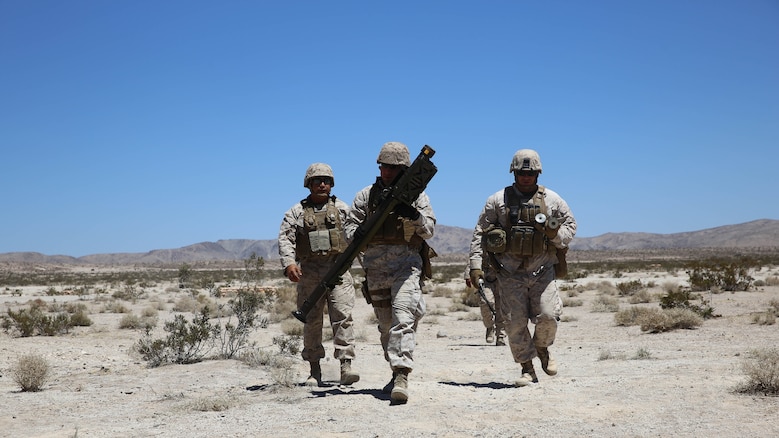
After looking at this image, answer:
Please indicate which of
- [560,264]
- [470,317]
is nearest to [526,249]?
[560,264]

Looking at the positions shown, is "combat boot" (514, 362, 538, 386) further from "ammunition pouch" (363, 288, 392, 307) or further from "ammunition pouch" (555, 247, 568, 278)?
"ammunition pouch" (363, 288, 392, 307)

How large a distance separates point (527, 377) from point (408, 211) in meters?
2.13

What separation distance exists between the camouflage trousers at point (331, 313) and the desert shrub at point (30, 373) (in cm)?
287

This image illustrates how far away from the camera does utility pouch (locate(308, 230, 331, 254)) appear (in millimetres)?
7348

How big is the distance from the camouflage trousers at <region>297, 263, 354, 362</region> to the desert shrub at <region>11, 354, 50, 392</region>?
9.42 ft

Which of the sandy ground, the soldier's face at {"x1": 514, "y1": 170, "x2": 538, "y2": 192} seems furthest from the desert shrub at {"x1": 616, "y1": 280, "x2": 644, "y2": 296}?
the soldier's face at {"x1": 514, "y1": 170, "x2": 538, "y2": 192}

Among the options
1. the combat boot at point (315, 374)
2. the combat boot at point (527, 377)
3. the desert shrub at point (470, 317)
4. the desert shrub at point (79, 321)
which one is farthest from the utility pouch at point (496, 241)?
the desert shrub at point (79, 321)

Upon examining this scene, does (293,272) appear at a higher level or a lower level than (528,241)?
lower

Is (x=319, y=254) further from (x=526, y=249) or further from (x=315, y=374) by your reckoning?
(x=526, y=249)

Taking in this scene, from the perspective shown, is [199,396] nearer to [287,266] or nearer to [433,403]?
[287,266]

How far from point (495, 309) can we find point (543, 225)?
5.08m

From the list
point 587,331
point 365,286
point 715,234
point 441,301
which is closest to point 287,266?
point 365,286

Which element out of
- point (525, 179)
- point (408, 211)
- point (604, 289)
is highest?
point (525, 179)

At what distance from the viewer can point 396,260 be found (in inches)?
262
